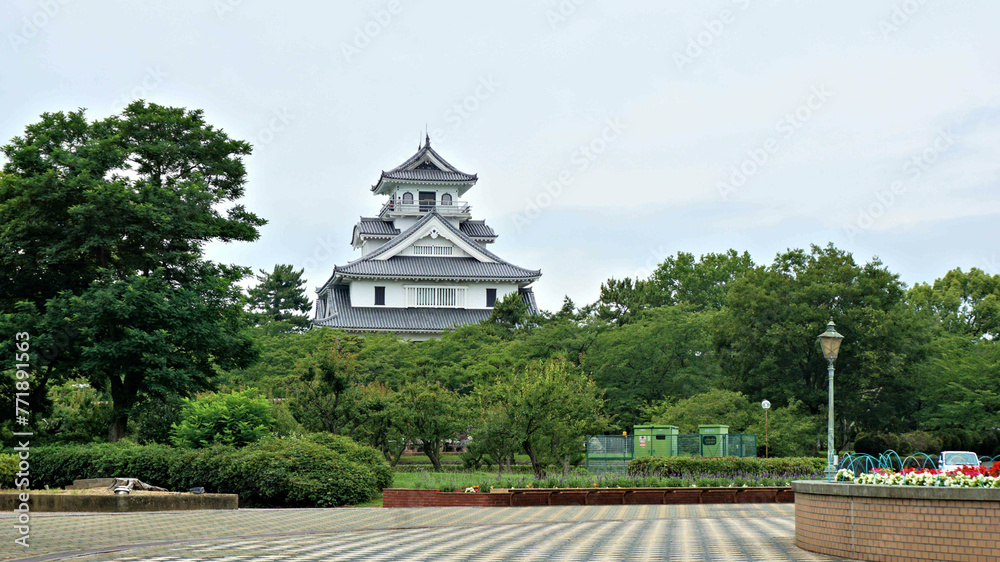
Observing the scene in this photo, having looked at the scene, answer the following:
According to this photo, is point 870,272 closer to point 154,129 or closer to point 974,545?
point 154,129

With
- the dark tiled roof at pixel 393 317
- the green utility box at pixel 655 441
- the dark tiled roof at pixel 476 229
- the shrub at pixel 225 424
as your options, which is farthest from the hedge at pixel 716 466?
the dark tiled roof at pixel 476 229

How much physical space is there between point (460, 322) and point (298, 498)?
3901 cm

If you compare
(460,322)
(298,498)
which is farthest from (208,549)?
(460,322)

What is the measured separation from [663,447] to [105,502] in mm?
16780

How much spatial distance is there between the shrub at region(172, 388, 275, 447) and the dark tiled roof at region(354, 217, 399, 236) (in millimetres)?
44184

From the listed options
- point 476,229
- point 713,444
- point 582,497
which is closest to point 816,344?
point 713,444

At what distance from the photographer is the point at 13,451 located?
76.5 feet

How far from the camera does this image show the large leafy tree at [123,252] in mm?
24500

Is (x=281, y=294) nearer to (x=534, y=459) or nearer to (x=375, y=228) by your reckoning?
(x=375, y=228)

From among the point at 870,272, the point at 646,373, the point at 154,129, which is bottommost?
the point at 646,373

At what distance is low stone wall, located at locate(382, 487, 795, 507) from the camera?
2103 centimetres

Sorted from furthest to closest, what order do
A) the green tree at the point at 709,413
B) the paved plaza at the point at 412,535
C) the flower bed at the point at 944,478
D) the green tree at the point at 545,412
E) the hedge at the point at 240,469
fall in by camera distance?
the green tree at the point at 709,413 < the green tree at the point at 545,412 < the hedge at the point at 240,469 < the paved plaza at the point at 412,535 < the flower bed at the point at 944,478

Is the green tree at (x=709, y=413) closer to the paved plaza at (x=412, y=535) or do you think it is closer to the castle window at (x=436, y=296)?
the paved plaza at (x=412, y=535)

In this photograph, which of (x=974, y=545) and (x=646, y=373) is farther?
(x=646, y=373)
